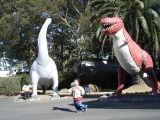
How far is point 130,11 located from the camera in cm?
2300

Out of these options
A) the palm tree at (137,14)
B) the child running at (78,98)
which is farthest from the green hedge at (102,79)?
the child running at (78,98)

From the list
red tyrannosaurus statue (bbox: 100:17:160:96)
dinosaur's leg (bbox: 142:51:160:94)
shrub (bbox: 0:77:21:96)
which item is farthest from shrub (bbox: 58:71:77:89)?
dinosaur's leg (bbox: 142:51:160:94)

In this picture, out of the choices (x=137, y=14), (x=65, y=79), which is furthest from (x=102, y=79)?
(x=137, y=14)

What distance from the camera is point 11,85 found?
85.1 ft

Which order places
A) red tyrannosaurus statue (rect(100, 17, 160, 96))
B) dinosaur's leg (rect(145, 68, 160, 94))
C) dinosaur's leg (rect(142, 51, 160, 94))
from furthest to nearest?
1. dinosaur's leg (rect(145, 68, 160, 94))
2. dinosaur's leg (rect(142, 51, 160, 94))
3. red tyrannosaurus statue (rect(100, 17, 160, 96))

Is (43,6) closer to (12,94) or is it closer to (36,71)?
(12,94)

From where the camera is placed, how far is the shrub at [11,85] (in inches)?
1024

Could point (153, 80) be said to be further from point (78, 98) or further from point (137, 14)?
point (137, 14)

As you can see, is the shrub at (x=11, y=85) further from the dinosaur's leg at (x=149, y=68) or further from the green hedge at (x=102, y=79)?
the dinosaur's leg at (x=149, y=68)

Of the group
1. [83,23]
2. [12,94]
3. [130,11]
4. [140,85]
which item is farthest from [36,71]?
[83,23]

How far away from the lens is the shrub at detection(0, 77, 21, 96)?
2602 centimetres

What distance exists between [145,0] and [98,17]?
12.1 ft

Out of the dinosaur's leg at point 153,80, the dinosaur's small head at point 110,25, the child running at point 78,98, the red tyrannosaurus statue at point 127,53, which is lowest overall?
the child running at point 78,98

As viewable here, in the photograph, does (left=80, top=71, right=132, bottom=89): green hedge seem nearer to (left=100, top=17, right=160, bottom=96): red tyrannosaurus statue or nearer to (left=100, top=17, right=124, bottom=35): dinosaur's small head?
(left=100, top=17, right=160, bottom=96): red tyrannosaurus statue
